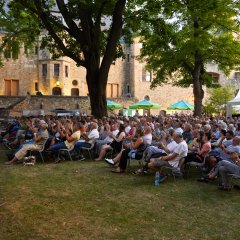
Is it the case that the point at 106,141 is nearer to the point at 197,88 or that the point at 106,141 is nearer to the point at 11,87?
the point at 197,88

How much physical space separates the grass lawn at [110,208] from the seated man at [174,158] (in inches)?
17.5

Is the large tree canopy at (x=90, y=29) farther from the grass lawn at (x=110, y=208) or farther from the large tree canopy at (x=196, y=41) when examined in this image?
the grass lawn at (x=110, y=208)

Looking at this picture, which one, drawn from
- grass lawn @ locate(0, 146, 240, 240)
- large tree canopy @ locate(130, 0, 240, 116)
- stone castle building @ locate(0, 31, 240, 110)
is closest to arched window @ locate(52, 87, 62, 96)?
stone castle building @ locate(0, 31, 240, 110)

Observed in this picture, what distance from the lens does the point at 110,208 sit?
22.8 ft

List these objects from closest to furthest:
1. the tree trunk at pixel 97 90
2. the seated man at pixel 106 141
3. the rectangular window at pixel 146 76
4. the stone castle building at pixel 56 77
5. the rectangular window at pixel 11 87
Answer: the seated man at pixel 106 141
the tree trunk at pixel 97 90
the stone castle building at pixel 56 77
the rectangular window at pixel 11 87
the rectangular window at pixel 146 76

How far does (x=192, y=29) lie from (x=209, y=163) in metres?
18.4

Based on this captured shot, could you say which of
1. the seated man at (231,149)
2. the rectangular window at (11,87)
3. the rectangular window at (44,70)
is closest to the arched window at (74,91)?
the rectangular window at (44,70)

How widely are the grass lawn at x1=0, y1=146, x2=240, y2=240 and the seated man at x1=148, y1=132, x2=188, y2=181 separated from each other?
444 millimetres

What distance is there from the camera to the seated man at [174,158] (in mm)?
9180

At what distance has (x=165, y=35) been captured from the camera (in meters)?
20.3

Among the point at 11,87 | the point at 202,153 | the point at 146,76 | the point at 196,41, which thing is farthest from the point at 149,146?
the point at 146,76

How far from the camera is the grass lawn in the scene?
573 cm

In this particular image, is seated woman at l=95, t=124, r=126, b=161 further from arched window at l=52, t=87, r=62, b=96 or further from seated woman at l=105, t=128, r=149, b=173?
arched window at l=52, t=87, r=62, b=96

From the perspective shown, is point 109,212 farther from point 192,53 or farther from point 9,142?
point 192,53
